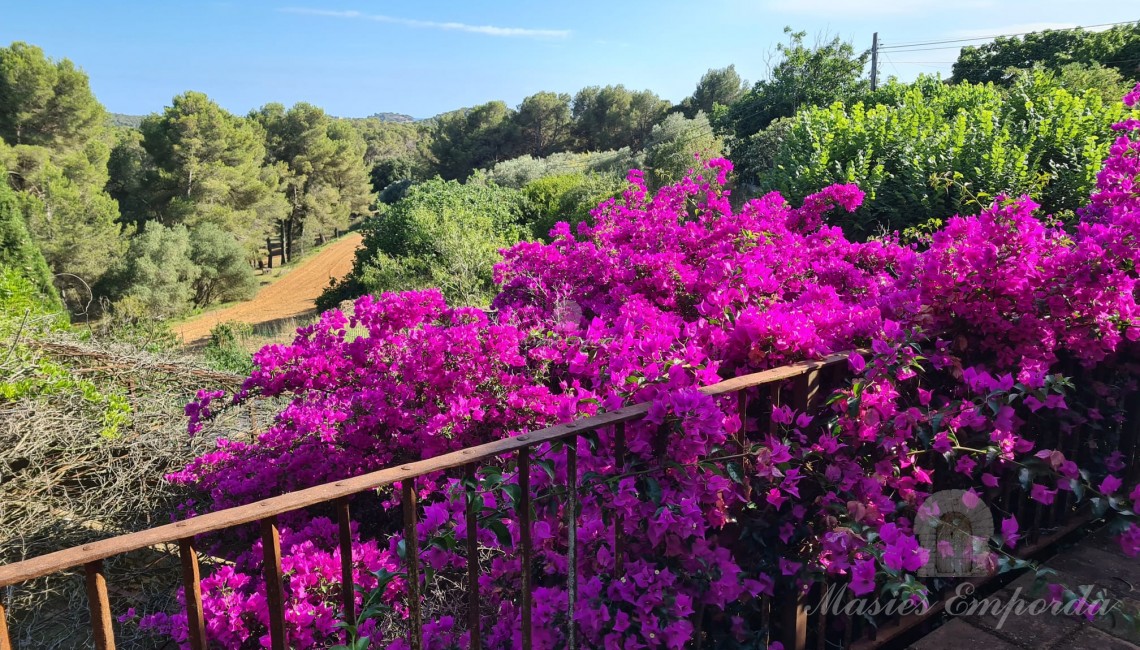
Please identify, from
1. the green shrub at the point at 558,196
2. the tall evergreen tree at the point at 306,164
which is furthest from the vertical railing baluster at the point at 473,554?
the tall evergreen tree at the point at 306,164

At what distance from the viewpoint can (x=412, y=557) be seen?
4.03ft

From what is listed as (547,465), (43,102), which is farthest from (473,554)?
(43,102)

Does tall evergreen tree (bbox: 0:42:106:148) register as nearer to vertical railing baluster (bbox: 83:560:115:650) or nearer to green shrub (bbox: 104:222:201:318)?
green shrub (bbox: 104:222:201:318)

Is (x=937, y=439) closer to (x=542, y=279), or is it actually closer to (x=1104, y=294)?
(x=1104, y=294)

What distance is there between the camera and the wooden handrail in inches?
35.7

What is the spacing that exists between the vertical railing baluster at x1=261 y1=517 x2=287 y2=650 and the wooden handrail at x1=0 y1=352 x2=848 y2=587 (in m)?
0.04

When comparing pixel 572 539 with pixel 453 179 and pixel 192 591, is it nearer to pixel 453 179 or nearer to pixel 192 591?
pixel 192 591

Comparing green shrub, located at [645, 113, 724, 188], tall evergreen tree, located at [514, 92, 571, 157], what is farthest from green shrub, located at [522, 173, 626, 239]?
tall evergreen tree, located at [514, 92, 571, 157]

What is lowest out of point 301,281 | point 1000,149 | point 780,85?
point 301,281

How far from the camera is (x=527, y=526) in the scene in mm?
1360

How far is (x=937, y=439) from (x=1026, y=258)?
0.63m

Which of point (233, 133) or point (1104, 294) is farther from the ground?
point (233, 133)

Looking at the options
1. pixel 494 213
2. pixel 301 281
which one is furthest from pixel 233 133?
pixel 494 213

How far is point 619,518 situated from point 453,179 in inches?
1075
